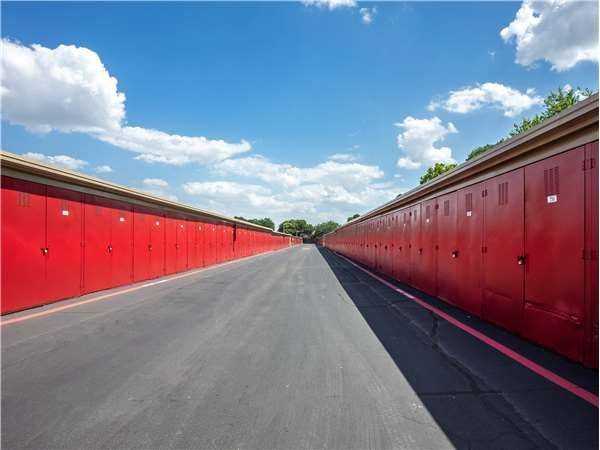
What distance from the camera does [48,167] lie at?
7.45m

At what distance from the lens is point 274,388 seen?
11.2 feet

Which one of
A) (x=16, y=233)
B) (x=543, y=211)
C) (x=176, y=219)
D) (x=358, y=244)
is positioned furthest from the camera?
(x=358, y=244)

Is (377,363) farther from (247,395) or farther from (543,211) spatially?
(543,211)

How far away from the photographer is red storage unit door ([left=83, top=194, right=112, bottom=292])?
906cm

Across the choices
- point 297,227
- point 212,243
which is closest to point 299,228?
point 297,227

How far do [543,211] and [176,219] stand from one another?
1415 cm

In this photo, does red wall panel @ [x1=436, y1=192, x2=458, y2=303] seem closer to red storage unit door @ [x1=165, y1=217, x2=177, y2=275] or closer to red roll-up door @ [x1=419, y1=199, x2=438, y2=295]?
red roll-up door @ [x1=419, y1=199, x2=438, y2=295]

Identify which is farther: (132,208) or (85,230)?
(132,208)

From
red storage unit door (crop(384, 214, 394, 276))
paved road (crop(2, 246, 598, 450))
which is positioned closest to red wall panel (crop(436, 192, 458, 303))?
paved road (crop(2, 246, 598, 450))

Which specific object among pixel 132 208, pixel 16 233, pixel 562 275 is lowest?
pixel 562 275

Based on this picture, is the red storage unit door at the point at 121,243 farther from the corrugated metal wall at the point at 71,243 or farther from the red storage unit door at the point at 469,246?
the red storage unit door at the point at 469,246

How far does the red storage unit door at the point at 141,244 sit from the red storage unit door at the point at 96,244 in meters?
1.60

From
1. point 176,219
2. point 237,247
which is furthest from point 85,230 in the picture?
point 237,247

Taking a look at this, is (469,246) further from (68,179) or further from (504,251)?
(68,179)
